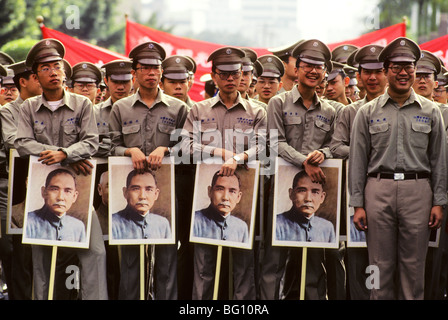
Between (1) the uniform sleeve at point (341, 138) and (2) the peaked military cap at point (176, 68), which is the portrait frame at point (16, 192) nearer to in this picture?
(2) the peaked military cap at point (176, 68)

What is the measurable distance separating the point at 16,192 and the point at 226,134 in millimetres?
2234

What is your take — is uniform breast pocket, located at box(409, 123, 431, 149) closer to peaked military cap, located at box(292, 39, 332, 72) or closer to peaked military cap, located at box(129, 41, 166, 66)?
peaked military cap, located at box(292, 39, 332, 72)

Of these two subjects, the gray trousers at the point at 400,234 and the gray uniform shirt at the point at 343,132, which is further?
the gray uniform shirt at the point at 343,132

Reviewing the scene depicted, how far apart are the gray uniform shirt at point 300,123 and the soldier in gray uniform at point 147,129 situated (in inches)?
39.6

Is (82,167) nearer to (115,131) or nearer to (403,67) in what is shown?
(115,131)

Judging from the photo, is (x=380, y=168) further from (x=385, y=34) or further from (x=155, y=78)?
(x=385, y=34)

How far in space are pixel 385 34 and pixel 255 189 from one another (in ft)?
25.0

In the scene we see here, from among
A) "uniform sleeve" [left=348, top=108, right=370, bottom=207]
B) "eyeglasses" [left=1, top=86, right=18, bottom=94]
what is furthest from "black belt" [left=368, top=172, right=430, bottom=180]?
"eyeglasses" [left=1, top=86, right=18, bottom=94]

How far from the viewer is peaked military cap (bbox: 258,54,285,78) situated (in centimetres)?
1035

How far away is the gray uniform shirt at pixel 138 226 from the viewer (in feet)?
25.2

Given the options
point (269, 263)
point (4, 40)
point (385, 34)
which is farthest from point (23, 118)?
point (4, 40)

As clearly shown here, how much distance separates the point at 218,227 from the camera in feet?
25.0

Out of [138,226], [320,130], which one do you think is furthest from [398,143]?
[138,226]

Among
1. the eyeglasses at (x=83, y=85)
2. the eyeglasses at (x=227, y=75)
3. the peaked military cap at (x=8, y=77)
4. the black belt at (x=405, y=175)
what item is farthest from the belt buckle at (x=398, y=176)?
the peaked military cap at (x=8, y=77)
